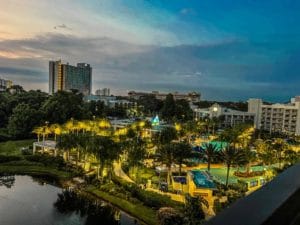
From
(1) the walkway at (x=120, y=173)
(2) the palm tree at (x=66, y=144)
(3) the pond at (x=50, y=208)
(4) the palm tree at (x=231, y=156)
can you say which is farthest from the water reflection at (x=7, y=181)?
(4) the palm tree at (x=231, y=156)

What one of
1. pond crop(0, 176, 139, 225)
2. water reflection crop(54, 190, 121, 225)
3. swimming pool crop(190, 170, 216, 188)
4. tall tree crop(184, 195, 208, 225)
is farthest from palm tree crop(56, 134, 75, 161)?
tall tree crop(184, 195, 208, 225)

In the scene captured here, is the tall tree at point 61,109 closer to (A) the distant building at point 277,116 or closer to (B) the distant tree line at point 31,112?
(B) the distant tree line at point 31,112

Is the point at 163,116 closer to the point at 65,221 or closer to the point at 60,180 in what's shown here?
the point at 60,180

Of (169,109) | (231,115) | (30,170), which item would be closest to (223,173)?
(30,170)

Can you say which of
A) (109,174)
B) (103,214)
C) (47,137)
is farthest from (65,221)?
(47,137)

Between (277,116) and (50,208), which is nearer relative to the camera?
(50,208)

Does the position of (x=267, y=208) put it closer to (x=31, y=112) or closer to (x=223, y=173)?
(x=223, y=173)
